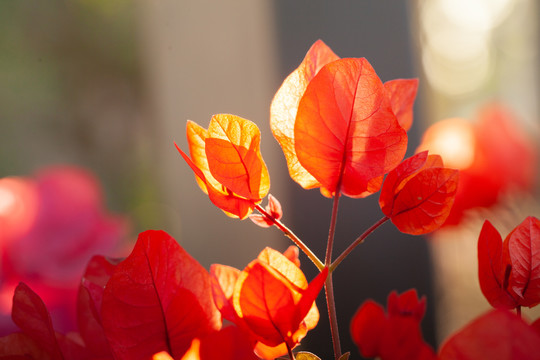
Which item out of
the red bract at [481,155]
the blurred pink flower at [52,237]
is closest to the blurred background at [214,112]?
the red bract at [481,155]

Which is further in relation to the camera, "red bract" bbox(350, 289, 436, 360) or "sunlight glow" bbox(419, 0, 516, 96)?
"sunlight glow" bbox(419, 0, 516, 96)

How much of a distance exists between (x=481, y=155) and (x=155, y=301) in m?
0.56

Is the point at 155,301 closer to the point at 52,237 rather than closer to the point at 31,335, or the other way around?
the point at 31,335

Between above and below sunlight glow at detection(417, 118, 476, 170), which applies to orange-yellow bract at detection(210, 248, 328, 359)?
above

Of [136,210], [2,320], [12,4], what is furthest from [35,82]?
[2,320]

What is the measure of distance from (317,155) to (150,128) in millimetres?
941

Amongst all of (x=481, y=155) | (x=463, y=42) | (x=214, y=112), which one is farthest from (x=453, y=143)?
(x=463, y=42)

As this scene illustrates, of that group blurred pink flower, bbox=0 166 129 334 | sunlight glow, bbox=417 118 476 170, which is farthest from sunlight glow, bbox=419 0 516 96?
blurred pink flower, bbox=0 166 129 334

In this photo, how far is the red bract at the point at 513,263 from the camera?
0.14 meters

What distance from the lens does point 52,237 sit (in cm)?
32

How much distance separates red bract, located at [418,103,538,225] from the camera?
57cm

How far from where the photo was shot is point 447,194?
5.4 inches

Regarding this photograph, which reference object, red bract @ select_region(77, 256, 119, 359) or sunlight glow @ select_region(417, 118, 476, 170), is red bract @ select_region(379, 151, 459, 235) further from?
sunlight glow @ select_region(417, 118, 476, 170)

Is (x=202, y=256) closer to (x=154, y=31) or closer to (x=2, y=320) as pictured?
(x=154, y=31)
